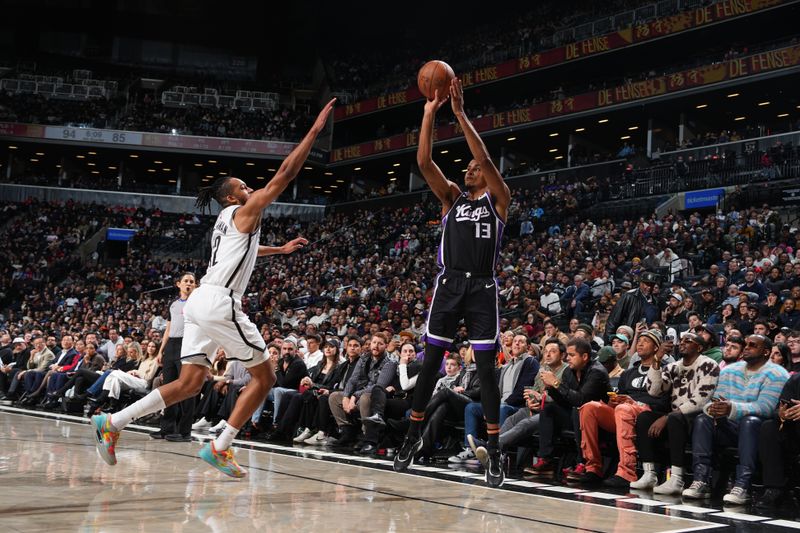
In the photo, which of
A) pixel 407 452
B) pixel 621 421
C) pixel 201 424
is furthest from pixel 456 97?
pixel 201 424

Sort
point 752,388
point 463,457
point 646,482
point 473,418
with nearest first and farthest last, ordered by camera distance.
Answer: point 752,388 < point 646,482 < point 473,418 < point 463,457

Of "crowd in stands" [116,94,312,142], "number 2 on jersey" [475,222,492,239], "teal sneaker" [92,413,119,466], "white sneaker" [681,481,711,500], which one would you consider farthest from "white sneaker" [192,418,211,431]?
"crowd in stands" [116,94,312,142]

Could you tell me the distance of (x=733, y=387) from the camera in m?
5.88

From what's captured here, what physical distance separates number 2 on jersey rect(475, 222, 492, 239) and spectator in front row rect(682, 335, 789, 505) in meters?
2.16

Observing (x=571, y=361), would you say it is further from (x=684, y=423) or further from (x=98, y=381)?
(x=98, y=381)

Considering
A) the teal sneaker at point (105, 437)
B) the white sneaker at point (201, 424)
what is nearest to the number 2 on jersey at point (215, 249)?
the teal sneaker at point (105, 437)

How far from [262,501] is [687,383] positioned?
11.8ft

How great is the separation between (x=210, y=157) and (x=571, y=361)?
35.6 m

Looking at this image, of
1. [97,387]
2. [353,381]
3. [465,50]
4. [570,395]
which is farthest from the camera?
[465,50]

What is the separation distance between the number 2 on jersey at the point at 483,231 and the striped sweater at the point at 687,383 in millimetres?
2212

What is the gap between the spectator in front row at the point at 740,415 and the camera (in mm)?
5445

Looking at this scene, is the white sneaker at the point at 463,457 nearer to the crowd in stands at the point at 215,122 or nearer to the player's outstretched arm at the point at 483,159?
the player's outstretched arm at the point at 483,159

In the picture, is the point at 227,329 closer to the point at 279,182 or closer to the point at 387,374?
the point at 279,182

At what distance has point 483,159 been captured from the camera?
16.5 feet
